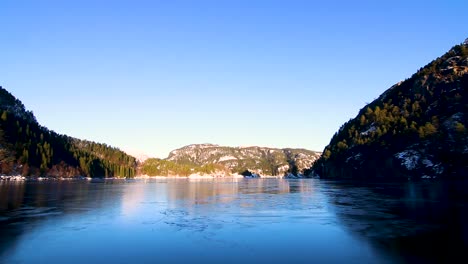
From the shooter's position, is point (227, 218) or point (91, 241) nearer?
point (91, 241)

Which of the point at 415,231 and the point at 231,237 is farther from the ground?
the point at 415,231

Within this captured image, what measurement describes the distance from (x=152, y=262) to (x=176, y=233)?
→ 9500 mm

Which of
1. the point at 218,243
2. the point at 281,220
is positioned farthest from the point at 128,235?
the point at 281,220

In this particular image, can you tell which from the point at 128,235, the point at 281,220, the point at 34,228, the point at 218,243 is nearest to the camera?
the point at 218,243

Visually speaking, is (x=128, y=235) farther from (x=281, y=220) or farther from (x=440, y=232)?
(x=440, y=232)

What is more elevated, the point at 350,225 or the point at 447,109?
the point at 447,109

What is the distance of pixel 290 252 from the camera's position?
81.5 ft

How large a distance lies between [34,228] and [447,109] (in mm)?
213087

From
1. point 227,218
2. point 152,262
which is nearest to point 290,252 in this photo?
point 152,262

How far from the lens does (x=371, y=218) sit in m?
39.8

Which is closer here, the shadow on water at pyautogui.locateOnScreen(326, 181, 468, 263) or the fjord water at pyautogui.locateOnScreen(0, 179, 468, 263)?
the fjord water at pyautogui.locateOnScreen(0, 179, 468, 263)

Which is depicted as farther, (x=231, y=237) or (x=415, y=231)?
(x=415, y=231)

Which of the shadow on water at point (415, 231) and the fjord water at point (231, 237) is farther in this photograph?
the shadow on water at point (415, 231)

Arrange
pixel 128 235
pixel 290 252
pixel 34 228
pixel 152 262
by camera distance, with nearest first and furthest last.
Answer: pixel 152 262
pixel 290 252
pixel 128 235
pixel 34 228
